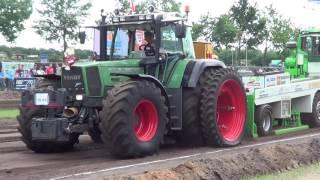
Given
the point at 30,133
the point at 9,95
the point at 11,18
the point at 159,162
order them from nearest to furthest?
1. the point at 159,162
2. the point at 30,133
3. the point at 9,95
4. the point at 11,18

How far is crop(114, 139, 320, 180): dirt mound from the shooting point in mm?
7629

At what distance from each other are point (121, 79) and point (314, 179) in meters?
3.85

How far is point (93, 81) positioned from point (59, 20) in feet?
119

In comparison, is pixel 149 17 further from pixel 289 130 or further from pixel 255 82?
pixel 289 130

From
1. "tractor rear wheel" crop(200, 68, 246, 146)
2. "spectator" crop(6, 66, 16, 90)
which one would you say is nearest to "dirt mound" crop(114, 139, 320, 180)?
"tractor rear wheel" crop(200, 68, 246, 146)

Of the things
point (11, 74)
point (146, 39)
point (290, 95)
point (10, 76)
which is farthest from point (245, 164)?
point (11, 74)

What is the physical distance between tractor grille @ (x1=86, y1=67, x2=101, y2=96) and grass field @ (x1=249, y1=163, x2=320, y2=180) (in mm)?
3266

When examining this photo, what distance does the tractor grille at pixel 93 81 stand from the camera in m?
9.98

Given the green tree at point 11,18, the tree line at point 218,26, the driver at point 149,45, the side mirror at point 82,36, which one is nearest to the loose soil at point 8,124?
the side mirror at point 82,36

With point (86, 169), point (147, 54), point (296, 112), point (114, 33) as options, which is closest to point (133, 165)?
point (86, 169)

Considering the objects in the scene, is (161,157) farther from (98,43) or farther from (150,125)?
(98,43)

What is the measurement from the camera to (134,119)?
9.53 meters

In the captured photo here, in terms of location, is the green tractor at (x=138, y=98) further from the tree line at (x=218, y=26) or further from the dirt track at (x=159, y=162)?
the tree line at (x=218, y=26)

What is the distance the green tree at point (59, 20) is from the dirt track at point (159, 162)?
32.7 meters
